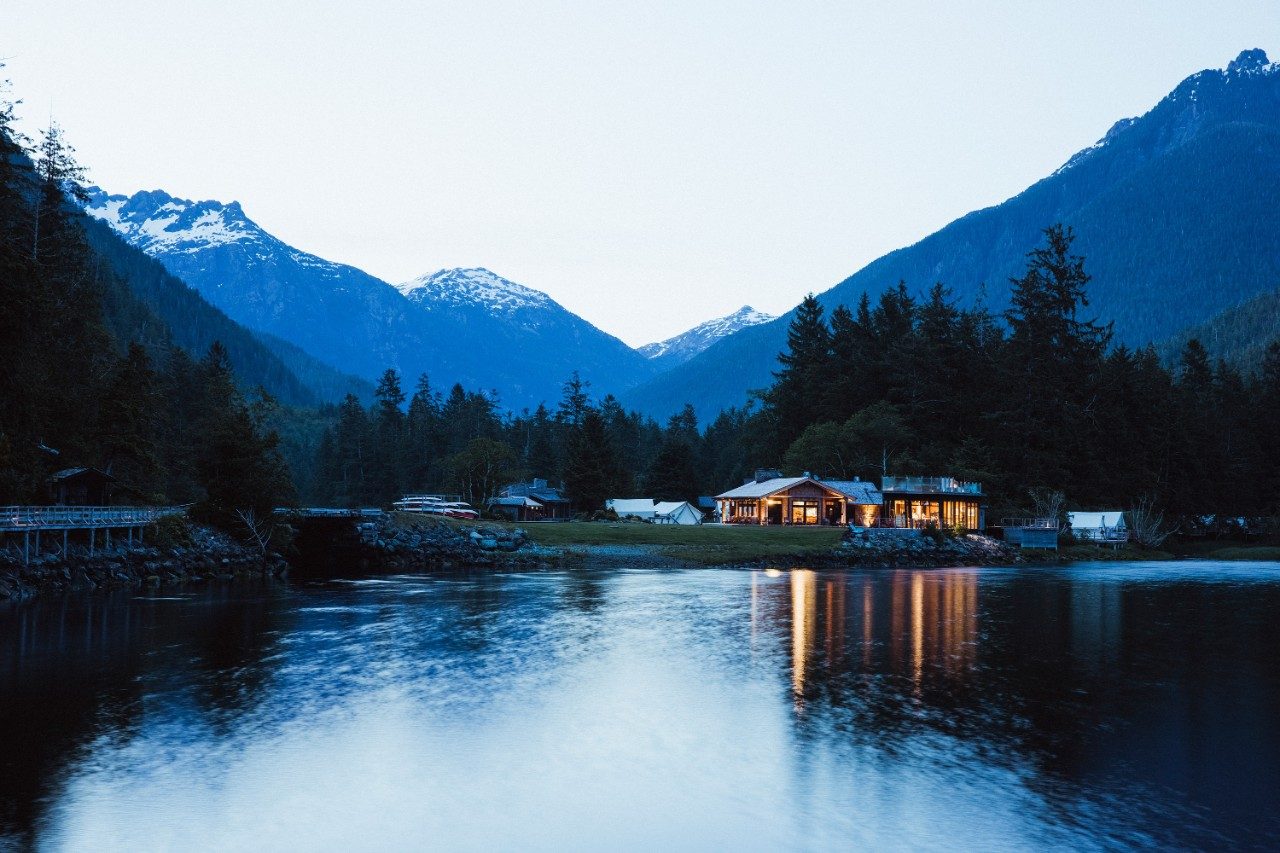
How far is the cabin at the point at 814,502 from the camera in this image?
10150 centimetres

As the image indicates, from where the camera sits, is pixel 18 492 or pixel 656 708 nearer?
pixel 656 708

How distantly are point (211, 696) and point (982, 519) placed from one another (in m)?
91.6

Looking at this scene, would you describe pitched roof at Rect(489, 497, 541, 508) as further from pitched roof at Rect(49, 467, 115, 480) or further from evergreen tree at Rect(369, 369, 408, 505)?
pitched roof at Rect(49, 467, 115, 480)

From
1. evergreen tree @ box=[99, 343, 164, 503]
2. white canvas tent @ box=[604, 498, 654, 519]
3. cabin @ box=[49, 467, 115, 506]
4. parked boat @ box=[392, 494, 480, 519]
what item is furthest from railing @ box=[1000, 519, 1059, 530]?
cabin @ box=[49, 467, 115, 506]

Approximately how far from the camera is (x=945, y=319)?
12825 cm

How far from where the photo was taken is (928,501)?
101 m

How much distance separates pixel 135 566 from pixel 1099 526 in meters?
93.1

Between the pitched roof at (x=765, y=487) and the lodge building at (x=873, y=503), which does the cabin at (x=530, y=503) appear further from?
the lodge building at (x=873, y=503)

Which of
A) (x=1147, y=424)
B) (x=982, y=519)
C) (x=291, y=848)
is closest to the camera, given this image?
(x=291, y=848)

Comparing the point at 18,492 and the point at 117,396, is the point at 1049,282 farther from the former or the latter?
the point at 18,492

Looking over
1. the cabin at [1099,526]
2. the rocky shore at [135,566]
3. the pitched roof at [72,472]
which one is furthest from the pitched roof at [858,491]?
the pitched roof at [72,472]

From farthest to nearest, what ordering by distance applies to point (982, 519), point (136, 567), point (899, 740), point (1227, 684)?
point (982, 519)
point (136, 567)
point (1227, 684)
point (899, 740)

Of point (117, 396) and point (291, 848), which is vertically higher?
point (117, 396)

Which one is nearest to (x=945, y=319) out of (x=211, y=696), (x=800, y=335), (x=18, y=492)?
(x=800, y=335)
